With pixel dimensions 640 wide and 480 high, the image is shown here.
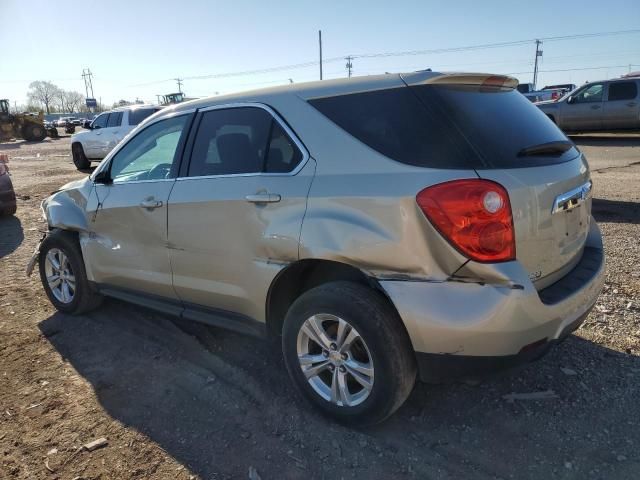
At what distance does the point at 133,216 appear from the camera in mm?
3672

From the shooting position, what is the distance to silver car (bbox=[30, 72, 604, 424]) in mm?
2312

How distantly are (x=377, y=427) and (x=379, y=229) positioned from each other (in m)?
1.12

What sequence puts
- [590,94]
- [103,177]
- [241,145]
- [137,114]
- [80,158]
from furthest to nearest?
[590,94] < [80,158] < [137,114] < [103,177] < [241,145]

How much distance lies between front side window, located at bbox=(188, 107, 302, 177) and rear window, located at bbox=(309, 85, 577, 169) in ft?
1.04

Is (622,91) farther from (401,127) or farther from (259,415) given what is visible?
(259,415)

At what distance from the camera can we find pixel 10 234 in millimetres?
7676

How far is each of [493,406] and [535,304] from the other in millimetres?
889

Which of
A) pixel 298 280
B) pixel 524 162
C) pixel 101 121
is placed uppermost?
pixel 101 121

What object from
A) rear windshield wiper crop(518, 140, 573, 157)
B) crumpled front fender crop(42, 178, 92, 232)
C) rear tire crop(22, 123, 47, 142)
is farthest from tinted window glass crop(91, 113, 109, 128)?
rear tire crop(22, 123, 47, 142)

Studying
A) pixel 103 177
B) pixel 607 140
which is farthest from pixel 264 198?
pixel 607 140

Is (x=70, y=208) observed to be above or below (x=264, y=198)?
below

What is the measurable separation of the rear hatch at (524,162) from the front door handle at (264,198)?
900 millimetres

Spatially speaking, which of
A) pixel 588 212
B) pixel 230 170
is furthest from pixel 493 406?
pixel 230 170

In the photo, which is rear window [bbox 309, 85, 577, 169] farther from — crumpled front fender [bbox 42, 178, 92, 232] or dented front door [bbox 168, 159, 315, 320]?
crumpled front fender [bbox 42, 178, 92, 232]
